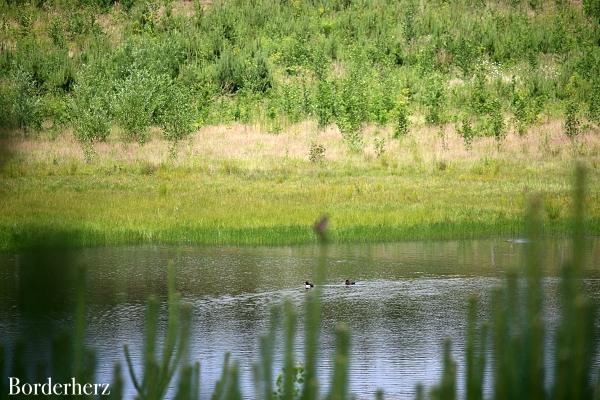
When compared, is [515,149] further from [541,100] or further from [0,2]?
[0,2]

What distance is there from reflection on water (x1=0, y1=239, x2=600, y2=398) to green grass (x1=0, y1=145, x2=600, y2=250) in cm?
80

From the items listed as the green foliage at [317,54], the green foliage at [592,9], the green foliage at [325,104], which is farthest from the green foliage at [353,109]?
the green foliage at [592,9]

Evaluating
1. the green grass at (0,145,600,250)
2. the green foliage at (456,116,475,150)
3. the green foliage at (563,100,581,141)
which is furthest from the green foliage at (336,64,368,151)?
the green foliage at (563,100,581,141)

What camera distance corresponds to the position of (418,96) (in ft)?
157

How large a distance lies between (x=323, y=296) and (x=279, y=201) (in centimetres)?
919

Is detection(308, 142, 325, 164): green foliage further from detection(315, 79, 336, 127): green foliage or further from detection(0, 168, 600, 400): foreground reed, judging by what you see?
detection(0, 168, 600, 400): foreground reed

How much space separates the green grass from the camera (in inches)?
1009

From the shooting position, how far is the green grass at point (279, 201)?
84.1 ft

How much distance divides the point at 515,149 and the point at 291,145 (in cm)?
785

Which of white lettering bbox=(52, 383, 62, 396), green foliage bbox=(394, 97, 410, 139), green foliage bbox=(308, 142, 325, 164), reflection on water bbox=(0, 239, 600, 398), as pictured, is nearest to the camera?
white lettering bbox=(52, 383, 62, 396)

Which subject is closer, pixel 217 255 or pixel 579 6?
pixel 217 255

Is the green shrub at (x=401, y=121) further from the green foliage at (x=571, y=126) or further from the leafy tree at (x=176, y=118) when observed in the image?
the leafy tree at (x=176, y=118)

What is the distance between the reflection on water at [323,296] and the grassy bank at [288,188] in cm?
91

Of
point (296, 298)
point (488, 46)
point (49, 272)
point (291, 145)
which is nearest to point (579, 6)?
point (488, 46)
